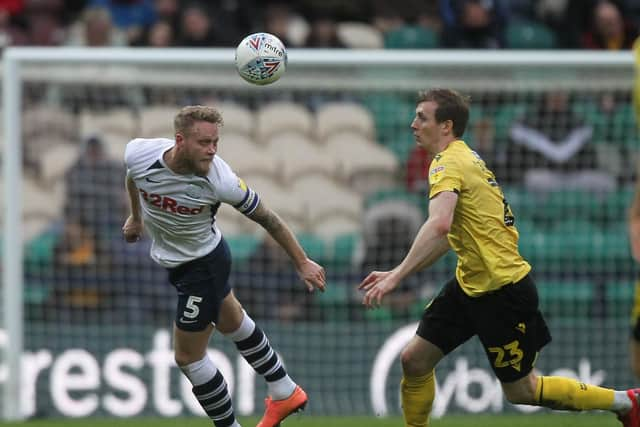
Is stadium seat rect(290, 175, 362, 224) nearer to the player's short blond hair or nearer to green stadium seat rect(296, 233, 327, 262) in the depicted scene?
green stadium seat rect(296, 233, 327, 262)

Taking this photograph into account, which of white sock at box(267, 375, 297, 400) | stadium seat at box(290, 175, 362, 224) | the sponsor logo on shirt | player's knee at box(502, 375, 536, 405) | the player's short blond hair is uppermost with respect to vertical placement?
the player's short blond hair

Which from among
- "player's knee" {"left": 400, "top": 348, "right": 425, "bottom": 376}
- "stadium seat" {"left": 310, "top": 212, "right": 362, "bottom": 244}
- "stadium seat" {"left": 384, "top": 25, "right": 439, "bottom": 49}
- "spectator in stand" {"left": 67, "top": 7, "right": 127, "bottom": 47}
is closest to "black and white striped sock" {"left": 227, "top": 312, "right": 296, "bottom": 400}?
"player's knee" {"left": 400, "top": 348, "right": 425, "bottom": 376}

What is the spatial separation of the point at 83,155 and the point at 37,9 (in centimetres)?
344

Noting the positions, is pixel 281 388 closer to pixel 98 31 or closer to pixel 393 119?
pixel 393 119

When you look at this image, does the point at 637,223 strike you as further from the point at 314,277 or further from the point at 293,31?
the point at 293,31

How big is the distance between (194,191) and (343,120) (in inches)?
208

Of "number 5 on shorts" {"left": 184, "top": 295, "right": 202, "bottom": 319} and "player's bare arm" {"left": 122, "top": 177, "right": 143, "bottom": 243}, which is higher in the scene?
"player's bare arm" {"left": 122, "top": 177, "right": 143, "bottom": 243}

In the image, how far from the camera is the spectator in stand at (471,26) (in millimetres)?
13082

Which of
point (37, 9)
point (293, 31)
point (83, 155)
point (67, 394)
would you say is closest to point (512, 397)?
point (67, 394)

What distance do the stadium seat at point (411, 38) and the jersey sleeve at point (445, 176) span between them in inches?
276

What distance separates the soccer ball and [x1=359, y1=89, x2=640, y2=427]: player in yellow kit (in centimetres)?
91

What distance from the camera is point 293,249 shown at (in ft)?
22.1

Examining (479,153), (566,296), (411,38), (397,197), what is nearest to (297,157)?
(397,197)

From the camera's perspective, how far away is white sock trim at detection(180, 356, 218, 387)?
22.8 feet
